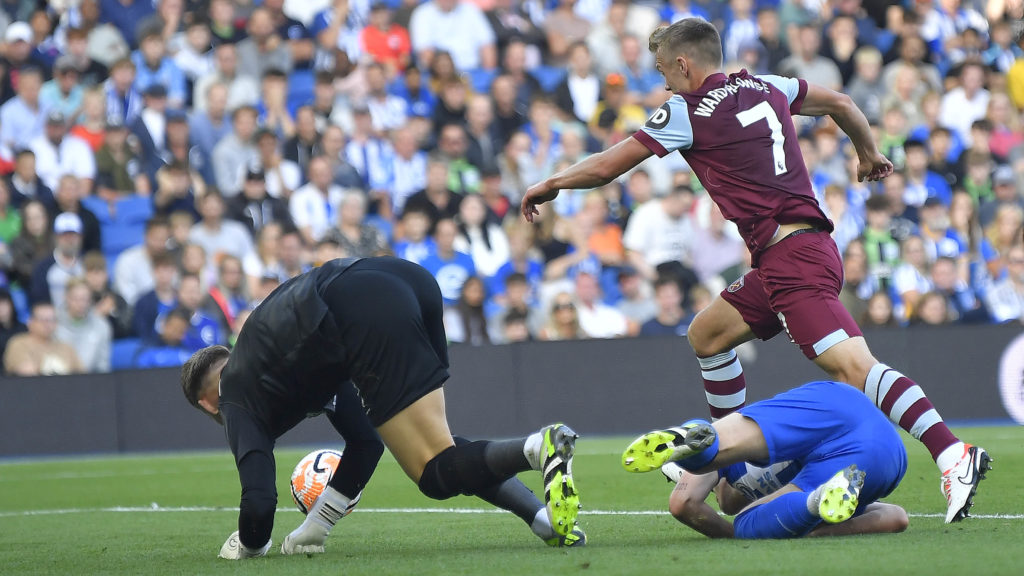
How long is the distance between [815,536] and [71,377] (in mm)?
9413

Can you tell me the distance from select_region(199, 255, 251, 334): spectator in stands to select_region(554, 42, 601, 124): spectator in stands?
4.54 m

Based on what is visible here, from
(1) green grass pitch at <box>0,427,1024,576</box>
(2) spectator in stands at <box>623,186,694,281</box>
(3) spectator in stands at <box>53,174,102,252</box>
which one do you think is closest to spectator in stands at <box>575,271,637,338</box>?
(2) spectator in stands at <box>623,186,694,281</box>

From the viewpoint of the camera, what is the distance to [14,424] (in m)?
13.3

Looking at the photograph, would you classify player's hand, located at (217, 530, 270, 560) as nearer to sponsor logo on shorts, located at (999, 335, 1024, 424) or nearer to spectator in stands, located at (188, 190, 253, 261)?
A: spectator in stands, located at (188, 190, 253, 261)

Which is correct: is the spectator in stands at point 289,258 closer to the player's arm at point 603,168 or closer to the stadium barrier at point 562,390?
the stadium barrier at point 562,390

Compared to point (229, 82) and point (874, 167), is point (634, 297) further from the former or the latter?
point (874, 167)

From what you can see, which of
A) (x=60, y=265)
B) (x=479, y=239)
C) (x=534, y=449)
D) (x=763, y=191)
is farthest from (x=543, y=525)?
(x=60, y=265)

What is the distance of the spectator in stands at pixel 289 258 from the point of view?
13.7 m

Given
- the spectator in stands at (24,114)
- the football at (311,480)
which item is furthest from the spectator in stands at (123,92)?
the football at (311,480)

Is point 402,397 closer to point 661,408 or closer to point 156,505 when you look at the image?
point 156,505

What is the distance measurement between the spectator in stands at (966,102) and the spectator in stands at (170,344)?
910 cm

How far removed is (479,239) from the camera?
1444 cm

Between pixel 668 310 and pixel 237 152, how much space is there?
4980 mm

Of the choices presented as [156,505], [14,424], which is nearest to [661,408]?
[156,505]
